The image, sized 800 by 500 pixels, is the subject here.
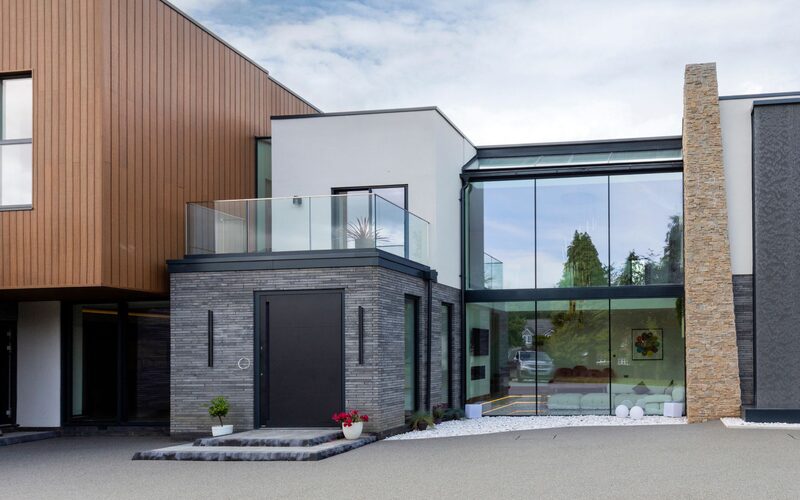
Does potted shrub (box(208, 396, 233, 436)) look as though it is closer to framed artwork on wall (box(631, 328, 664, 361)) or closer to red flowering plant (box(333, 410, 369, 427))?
red flowering plant (box(333, 410, 369, 427))

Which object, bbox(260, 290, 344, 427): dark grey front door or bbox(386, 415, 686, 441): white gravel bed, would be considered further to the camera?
bbox(386, 415, 686, 441): white gravel bed

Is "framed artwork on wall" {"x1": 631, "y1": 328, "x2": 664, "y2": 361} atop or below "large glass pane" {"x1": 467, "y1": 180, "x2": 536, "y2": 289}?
below

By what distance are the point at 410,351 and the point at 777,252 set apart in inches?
292

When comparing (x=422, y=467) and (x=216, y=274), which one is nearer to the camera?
(x=422, y=467)

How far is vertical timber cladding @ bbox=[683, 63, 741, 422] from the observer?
18.9 meters

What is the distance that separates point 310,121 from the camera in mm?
21062

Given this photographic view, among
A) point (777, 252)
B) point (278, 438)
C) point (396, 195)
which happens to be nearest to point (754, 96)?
point (777, 252)

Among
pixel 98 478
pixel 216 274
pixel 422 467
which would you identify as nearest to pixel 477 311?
pixel 216 274

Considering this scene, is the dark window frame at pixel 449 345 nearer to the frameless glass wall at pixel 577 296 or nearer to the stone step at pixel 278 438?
the frameless glass wall at pixel 577 296

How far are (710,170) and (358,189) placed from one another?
727 centimetres

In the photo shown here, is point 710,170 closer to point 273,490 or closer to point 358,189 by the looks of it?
point 358,189

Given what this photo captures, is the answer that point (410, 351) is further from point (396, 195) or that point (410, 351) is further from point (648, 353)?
point (648, 353)

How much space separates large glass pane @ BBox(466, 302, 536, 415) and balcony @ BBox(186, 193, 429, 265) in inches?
187

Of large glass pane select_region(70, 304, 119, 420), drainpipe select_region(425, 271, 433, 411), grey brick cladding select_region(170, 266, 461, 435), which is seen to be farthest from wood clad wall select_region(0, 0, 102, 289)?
drainpipe select_region(425, 271, 433, 411)
